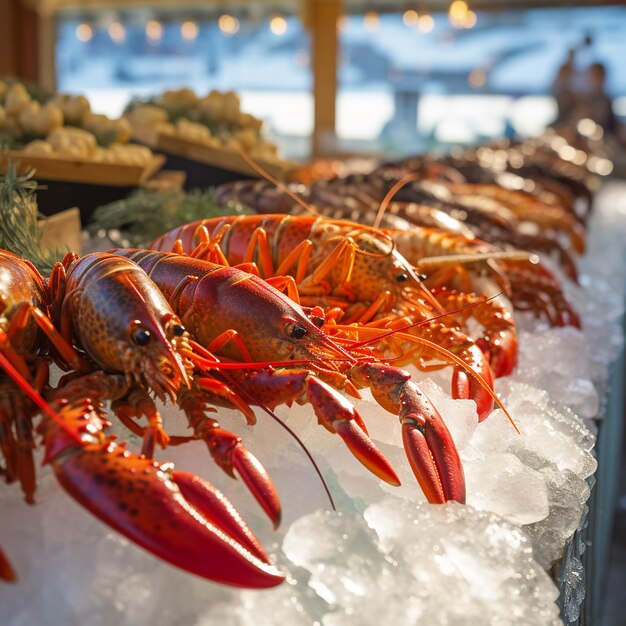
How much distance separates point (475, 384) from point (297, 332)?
0.41 meters

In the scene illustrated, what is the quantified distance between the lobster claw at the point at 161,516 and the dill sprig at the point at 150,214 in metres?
1.46

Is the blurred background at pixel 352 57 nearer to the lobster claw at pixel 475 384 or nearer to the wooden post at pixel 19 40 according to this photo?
the wooden post at pixel 19 40

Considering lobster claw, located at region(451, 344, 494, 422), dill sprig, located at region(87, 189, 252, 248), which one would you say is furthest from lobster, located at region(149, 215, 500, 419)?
dill sprig, located at region(87, 189, 252, 248)

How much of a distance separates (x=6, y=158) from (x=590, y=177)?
4609 millimetres

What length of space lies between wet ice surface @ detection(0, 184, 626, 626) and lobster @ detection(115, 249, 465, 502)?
62mm

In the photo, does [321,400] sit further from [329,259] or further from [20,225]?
[20,225]

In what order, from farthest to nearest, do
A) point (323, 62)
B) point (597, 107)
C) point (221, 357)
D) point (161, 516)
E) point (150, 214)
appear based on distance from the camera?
point (323, 62) < point (597, 107) < point (150, 214) < point (221, 357) < point (161, 516)

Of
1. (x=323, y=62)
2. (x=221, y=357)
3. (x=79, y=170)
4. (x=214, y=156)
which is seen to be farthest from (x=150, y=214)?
(x=323, y=62)

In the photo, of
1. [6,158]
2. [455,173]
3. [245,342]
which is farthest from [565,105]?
[245,342]

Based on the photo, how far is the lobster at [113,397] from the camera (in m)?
0.89

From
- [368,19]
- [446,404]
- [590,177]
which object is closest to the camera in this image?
[446,404]

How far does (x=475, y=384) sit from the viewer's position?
1.52 meters

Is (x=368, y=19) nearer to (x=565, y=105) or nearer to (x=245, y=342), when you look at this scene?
(x=565, y=105)

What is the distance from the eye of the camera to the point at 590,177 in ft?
18.6
